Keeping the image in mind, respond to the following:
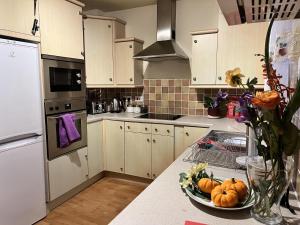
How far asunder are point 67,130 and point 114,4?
2.06 meters

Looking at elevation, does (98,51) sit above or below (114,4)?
below

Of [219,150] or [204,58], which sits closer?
[219,150]

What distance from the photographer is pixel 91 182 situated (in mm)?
3021

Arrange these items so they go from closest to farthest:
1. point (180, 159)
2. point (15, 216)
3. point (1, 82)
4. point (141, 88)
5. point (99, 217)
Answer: point (180, 159)
point (1, 82)
point (15, 216)
point (99, 217)
point (141, 88)

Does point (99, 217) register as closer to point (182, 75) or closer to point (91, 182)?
point (91, 182)

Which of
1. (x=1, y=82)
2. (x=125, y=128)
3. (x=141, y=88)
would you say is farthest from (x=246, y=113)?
(x=141, y=88)

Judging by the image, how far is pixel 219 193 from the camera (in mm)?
804

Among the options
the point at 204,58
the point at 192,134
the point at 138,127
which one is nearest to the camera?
the point at 192,134

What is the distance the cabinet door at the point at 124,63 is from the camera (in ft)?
10.7

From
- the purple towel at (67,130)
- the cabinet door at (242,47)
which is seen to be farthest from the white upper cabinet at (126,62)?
the cabinet door at (242,47)

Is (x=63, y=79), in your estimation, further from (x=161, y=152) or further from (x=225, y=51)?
(x=225, y=51)

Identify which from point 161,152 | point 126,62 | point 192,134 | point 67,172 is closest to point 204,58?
point 192,134

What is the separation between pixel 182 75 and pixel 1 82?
225 centimetres

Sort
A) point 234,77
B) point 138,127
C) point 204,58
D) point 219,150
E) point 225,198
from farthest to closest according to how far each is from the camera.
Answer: point 138,127 < point 204,58 < point 219,150 < point 234,77 < point 225,198
